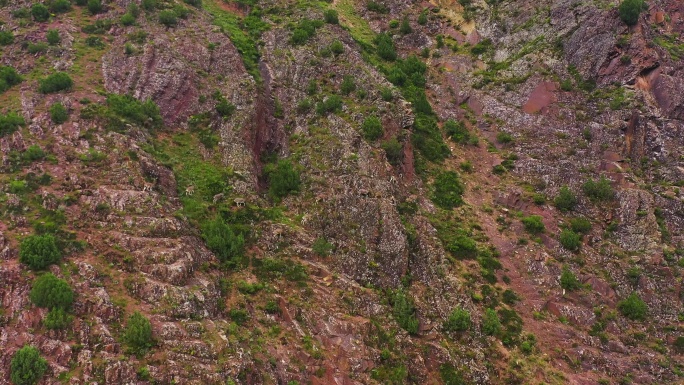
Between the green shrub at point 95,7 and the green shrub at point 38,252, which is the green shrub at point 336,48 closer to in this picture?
the green shrub at point 95,7

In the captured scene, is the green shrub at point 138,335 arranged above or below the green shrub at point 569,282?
below

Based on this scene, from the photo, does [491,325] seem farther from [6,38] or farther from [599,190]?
[6,38]

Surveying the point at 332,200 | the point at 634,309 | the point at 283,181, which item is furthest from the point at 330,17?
the point at 634,309

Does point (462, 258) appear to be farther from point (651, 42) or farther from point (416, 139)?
point (651, 42)

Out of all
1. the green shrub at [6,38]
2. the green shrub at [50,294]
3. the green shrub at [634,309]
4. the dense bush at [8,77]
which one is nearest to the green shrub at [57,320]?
the green shrub at [50,294]

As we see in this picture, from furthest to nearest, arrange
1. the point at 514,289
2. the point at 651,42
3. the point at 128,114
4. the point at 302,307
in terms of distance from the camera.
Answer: the point at 651,42 < the point at 128,114 < the point at 514,289 < the point at 302,307

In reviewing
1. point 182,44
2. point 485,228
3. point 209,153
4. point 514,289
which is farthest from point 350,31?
point 514,289
